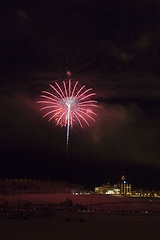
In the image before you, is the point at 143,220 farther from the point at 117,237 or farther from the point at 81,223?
the point at 117,237

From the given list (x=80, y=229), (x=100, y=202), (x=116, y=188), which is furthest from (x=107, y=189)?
(x=80, y=229)

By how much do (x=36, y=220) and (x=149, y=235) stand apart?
877 centimetres

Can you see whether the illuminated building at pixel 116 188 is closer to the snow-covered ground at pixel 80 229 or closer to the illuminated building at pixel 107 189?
the illuminated building at pixel 107 189

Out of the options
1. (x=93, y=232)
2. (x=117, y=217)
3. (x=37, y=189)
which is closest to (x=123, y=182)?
(x=37, y=189)

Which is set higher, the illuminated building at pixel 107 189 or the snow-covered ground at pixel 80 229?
the illuminated building at pixel 107 189

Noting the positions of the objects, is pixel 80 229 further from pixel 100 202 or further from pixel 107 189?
pixel 107 189

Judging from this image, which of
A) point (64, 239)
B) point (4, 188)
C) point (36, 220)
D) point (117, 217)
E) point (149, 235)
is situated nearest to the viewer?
point (64, 239)

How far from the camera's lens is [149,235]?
19469 mm

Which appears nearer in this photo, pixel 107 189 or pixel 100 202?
pixel 100 202

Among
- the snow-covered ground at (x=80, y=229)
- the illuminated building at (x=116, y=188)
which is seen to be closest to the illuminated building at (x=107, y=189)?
the illuminated building at (x=116, y=188)

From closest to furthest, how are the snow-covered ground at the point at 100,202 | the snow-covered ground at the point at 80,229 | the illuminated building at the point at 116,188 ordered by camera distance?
the snow-covered ground at the point at 80,229 < the snow-covered ground at the point at 100,202 < the illuminated building at the point at 116,188

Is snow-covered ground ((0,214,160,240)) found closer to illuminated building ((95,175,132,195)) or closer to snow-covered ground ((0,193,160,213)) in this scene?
snow-covered ground ((0,193,160,213))

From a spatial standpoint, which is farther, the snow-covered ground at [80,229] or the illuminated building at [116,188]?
the illuminated building at [116,188]

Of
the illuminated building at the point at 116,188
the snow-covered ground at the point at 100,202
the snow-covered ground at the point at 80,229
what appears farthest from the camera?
the illuminated building at the point at 116,188
